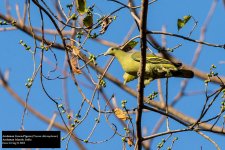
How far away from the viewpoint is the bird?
4035 millimetres

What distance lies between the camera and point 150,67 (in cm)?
412

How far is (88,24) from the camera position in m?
3.67

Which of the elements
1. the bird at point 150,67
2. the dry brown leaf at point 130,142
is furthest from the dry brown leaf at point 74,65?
the dry brown leaf at point 130,142

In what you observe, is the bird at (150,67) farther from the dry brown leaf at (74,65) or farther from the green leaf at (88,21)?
the green leaf at (88,21)

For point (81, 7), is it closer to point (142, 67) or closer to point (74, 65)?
point (74, 65)

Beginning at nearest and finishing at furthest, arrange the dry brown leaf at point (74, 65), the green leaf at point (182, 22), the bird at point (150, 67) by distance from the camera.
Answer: the green leaf at point (182, 22)
the dry brown leaf at point (74, 65)
the bird at point (150, 67)

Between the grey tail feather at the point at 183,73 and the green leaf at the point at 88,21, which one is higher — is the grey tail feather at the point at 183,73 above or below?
below

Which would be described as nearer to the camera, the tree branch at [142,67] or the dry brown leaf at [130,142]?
the tree branch at [142,67]

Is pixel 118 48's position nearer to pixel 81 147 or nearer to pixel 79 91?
pixel 79 91

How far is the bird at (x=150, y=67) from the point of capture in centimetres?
404

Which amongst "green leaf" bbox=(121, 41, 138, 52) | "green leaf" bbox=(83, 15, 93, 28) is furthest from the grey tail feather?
"green leaf" bbox=(83, 15, 93, 28)

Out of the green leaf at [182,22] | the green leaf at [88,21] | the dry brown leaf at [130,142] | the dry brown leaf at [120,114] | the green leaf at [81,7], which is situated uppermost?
the green leaf at [81,7]

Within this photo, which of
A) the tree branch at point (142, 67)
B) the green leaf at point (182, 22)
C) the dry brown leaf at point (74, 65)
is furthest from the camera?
the dry brown leaf at point (74, 65)

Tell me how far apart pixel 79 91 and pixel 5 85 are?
1.67 metres
